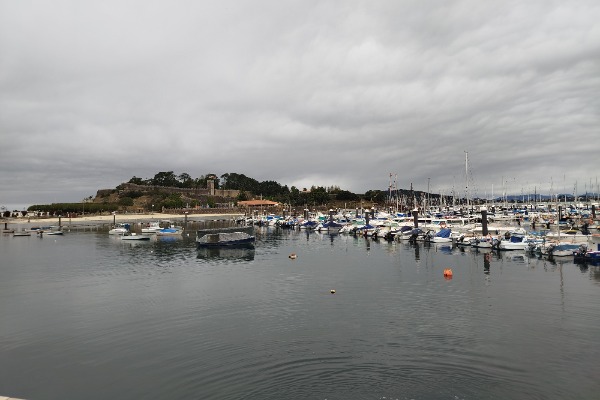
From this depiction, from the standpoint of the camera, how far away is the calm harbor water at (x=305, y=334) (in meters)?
19.5

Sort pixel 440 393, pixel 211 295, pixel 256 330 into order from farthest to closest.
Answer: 1. pixel 211 295
2. pixel 256 330
3. pixel 440 393

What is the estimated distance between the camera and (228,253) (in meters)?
73.8

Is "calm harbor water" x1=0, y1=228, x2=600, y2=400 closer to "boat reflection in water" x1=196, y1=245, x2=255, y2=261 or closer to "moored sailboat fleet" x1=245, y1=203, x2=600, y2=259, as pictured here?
"moored sailboat fleet" x1=245, y1=203, x2=600, y2=259

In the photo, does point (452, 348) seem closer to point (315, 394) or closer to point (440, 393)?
point (440, 393)

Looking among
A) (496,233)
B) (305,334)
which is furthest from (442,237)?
(305,334)

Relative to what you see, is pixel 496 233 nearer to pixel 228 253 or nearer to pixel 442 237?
pixel 442 237

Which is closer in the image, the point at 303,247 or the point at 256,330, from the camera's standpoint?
the point at 256,330

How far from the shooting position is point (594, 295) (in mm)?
36312

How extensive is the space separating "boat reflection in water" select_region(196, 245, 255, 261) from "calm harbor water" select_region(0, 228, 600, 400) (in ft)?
44.3

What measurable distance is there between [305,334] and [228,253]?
48873mm

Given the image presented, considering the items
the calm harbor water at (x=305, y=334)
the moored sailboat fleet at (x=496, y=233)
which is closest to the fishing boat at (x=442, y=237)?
the moored sailboat fleet at (x=496, y=233)

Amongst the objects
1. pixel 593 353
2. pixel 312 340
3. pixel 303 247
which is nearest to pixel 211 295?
pixel 312 340

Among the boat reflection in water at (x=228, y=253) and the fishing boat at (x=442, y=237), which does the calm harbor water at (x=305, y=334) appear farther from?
the fishing boat at (x=442, y=237)

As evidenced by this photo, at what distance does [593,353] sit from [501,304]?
11.5 meters
